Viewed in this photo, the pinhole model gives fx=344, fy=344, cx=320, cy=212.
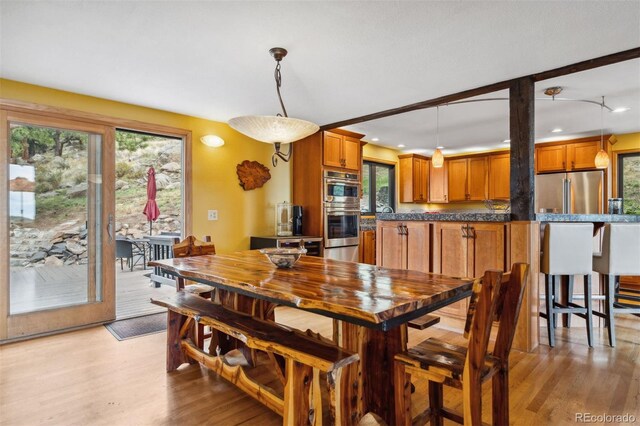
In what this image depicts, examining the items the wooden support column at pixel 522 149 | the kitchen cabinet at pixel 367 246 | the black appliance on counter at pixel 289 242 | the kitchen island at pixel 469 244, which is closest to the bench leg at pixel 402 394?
the kitchen island at pixel 469 244

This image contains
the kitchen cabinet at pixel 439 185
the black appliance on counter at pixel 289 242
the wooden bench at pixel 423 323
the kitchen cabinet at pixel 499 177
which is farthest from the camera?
the kitchen cabinet at pixel 439 185

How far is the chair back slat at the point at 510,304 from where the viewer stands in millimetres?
1447

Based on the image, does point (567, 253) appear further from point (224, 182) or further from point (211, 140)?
point (211, 140)

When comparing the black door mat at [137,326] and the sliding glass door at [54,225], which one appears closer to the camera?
the sliding glass door at [54,225]

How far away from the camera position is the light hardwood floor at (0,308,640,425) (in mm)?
1883

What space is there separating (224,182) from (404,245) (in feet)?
7.68

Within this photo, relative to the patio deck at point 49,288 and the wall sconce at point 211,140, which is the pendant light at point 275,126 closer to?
the wall sconce at point 211,140

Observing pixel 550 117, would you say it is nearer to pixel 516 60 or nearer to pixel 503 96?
pixel 503 96

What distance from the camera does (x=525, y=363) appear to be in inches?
100

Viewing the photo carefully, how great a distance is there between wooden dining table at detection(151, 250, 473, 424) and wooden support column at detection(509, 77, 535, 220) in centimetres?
148

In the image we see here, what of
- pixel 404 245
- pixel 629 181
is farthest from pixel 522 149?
pixel 629 181

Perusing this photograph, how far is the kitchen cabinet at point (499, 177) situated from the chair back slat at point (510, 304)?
542 centimetres

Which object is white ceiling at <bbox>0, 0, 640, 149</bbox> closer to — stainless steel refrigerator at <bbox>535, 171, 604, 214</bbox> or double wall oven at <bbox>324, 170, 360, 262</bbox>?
double wall oven at <bbox>324, 170, 360, 262</bbox>

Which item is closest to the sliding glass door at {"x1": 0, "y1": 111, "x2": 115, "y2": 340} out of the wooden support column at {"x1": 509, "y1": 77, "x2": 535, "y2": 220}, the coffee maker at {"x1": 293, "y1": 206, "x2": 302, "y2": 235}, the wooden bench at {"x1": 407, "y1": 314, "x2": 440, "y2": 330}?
the coffee maker at {"x1": 293, "y1": 206, "x2": 302, "y2": 235}
